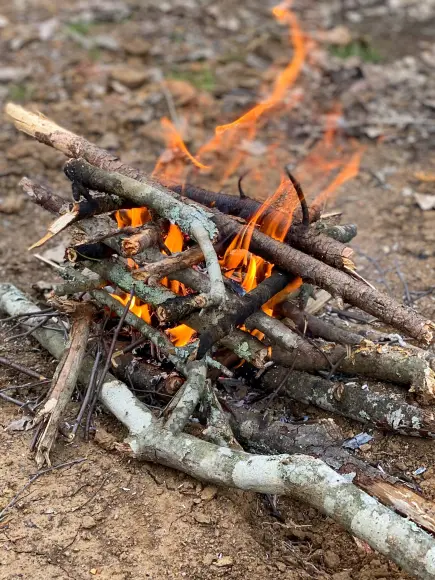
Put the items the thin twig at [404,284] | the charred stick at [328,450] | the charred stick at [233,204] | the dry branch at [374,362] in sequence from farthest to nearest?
1. the thin twig at [404,284]
2. the charred stick at [233,204]
3. the dry branch at [374,362]
4. the charred stick at [328,450]

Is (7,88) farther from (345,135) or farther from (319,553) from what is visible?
(319,553)

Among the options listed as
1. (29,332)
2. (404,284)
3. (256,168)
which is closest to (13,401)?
(29,332)

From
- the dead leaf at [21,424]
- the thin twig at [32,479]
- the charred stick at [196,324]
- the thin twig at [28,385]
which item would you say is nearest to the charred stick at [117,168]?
the charred stick at [196,324]

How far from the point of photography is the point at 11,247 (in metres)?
5.68

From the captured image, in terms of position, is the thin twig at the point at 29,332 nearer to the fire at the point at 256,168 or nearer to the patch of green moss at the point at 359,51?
the fire at the point at 256,168

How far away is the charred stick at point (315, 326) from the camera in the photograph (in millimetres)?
3866

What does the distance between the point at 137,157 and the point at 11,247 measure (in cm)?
191

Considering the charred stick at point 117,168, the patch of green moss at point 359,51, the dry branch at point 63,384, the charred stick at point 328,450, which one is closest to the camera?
the charred stick at point 328,450

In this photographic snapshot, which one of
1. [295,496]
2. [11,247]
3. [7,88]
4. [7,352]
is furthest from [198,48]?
[295,496]

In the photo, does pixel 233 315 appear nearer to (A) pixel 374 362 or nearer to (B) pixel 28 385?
(A) pixel 374 362

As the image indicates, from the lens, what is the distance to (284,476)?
9.81ft

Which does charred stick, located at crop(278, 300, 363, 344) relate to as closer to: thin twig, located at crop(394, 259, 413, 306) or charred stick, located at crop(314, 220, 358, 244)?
charred stick, located at crop(314, 220, 358, 244)

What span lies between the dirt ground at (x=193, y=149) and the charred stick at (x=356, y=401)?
11 cm

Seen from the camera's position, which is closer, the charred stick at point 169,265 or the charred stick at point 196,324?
the charred stick at point 169,265
